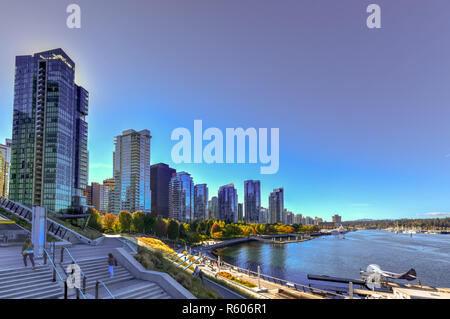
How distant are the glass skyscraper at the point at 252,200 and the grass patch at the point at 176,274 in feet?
571

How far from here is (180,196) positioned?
161375 millimetres

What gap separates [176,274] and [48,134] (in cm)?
5833

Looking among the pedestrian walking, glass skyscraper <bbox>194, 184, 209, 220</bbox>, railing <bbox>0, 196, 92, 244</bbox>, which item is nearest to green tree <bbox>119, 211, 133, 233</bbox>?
railing <bbox>0, 196, 92, 244</bbox>

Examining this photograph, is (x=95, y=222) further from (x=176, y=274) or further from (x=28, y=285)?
(x=28, y=285)

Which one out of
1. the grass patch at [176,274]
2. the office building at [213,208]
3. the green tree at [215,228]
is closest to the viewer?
the grass patch at [176,274]

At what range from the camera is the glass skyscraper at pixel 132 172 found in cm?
10662

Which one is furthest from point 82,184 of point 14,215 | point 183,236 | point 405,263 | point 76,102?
point 405,263

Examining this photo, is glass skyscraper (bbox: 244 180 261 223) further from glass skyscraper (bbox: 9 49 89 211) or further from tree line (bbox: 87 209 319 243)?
glass skyscraper (bbox: 9 49 89 211)

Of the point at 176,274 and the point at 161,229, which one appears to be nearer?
the point at 176,274

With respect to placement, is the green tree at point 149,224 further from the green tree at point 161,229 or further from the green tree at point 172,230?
the green tree at point 172,230

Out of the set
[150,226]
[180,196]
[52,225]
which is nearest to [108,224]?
[150,226]

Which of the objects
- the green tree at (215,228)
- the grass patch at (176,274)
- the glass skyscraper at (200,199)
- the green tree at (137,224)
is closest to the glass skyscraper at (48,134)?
the green tree at (137,224)

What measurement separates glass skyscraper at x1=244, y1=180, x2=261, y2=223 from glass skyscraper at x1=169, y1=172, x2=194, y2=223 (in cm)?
4532
